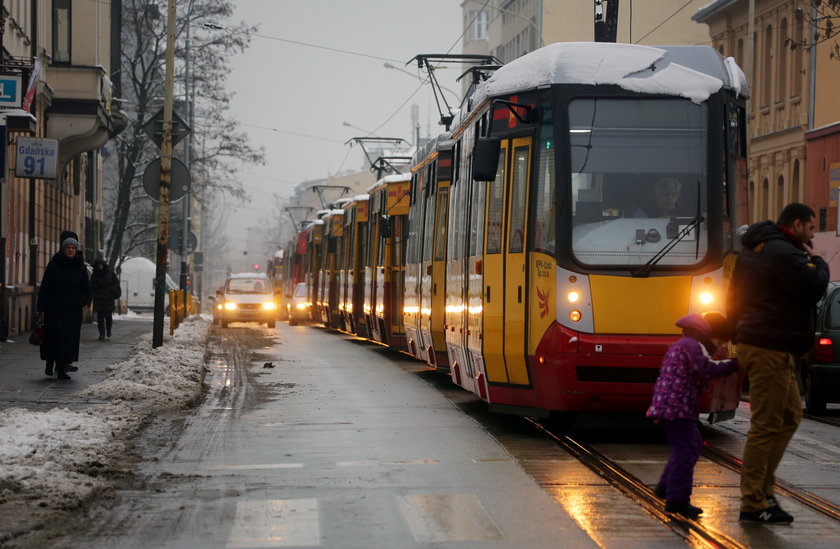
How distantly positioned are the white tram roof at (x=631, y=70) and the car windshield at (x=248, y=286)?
31.5 meters

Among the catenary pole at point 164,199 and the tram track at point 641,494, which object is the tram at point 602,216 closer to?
the tram track at point 641,494

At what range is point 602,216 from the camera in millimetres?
12344

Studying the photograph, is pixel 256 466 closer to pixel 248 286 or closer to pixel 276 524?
pixel 276 524

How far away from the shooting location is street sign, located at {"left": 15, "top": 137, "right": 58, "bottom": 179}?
25188mm

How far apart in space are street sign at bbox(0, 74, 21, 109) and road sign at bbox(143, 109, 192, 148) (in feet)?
14.8

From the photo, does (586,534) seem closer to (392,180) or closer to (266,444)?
(266,444)

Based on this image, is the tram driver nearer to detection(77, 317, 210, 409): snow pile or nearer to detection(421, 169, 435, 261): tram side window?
detection(77, 317, 210, 409): snow pile

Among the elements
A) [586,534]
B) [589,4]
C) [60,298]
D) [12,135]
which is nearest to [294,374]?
[60,298]

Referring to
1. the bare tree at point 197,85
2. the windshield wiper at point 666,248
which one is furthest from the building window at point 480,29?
the windshield wiper at point 666,248

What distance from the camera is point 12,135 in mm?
29734

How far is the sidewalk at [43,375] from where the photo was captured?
15227mm

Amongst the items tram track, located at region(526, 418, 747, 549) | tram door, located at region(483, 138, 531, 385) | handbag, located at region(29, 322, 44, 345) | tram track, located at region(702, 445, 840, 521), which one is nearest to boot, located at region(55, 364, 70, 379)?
handbag, located at region(29, 322, 44, 345)

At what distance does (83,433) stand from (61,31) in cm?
2585

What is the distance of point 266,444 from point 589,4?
264 feet
